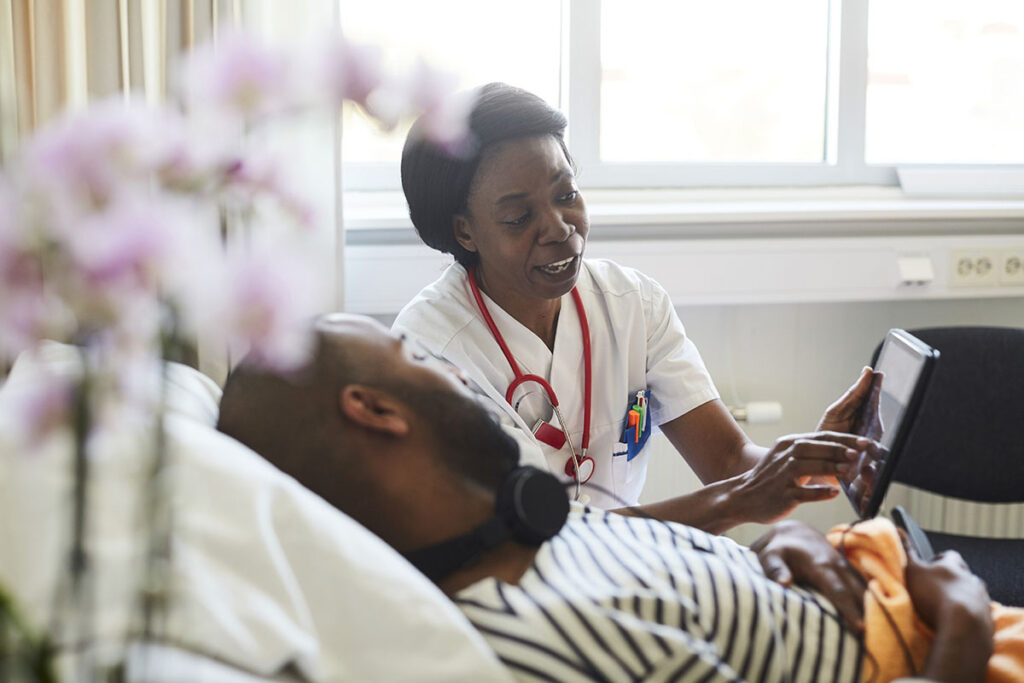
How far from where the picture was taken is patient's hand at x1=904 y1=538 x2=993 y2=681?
34.3 inches

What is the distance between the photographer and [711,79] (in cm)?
258

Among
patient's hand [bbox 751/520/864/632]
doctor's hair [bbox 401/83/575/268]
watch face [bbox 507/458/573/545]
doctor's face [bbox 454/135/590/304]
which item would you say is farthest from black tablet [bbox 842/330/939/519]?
doctor's hair [bbox 401/83/575/268]

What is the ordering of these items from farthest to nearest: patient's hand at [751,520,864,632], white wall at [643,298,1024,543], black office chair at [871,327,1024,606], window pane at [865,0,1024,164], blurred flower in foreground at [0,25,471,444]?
1. window pane at [865,0,1024,164]
2. white wall at [643,298,1024,543]
3. black office chair at [871,327,1024,606]
4. patient's hand at [751,520,864,632]
5. blurred flower in foreground at [0,25,471,444]

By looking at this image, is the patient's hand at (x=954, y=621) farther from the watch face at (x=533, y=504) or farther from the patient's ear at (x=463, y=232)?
Result: the patient's ear at (x=463, y=232)

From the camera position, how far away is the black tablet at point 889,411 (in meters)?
1.12

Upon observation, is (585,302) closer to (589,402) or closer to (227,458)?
(589,402)

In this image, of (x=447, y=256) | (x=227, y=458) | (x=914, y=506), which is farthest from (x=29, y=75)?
(x=914, y=506)

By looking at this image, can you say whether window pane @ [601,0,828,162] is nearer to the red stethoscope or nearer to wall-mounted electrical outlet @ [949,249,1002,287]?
wall-mounted electrical outlet @ [949,249,1002,287]

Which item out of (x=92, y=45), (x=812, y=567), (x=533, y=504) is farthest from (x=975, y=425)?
(x=92, y=45)

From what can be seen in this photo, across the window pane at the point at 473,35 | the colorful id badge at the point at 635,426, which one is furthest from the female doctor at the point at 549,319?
the window pane at the point at 473,35

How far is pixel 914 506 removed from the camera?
8.24ft

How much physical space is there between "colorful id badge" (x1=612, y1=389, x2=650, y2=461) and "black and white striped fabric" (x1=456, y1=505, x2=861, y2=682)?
63 cm

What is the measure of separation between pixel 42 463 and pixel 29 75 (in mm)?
1297

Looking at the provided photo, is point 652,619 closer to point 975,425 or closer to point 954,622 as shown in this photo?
point 954,622
